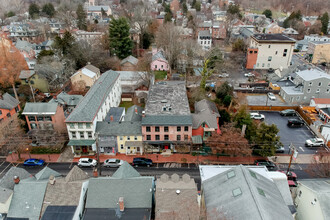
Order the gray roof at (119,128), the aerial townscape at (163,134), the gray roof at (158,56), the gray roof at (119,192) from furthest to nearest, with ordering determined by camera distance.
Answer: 1. the gray roof at (158,56)
2. the gray roof at (119,128)
3. the gray roof at (119,192)
4. the aerial townscape at (163,134)

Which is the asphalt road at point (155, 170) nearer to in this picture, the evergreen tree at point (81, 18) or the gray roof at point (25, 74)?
the gray roof at point (25, 74)

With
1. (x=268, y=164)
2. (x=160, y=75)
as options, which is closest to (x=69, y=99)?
(x=160, y=75)

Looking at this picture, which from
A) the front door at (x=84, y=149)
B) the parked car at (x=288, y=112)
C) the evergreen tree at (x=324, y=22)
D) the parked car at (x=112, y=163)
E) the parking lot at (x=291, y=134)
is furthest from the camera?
the evergreen tree at (x=324, y=22)

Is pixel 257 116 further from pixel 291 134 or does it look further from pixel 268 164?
pixel 268 164

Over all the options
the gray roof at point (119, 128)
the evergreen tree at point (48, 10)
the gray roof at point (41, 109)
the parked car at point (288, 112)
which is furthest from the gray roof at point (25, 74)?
the evergreen tree at point (48, 10)

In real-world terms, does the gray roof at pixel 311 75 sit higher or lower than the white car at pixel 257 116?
higher

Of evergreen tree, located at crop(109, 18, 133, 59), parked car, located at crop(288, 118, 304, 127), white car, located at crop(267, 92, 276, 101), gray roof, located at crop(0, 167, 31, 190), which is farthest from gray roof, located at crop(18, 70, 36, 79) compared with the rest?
parked car, located at crop(288, 118, 304, 127)

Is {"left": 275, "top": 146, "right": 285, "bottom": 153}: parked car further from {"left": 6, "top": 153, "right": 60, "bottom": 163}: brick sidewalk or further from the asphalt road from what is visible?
{"left": 6, "top": 153, "right": 60, "bottom": 163}: brick sidewalk

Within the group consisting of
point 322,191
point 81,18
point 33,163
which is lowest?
point 33,163
